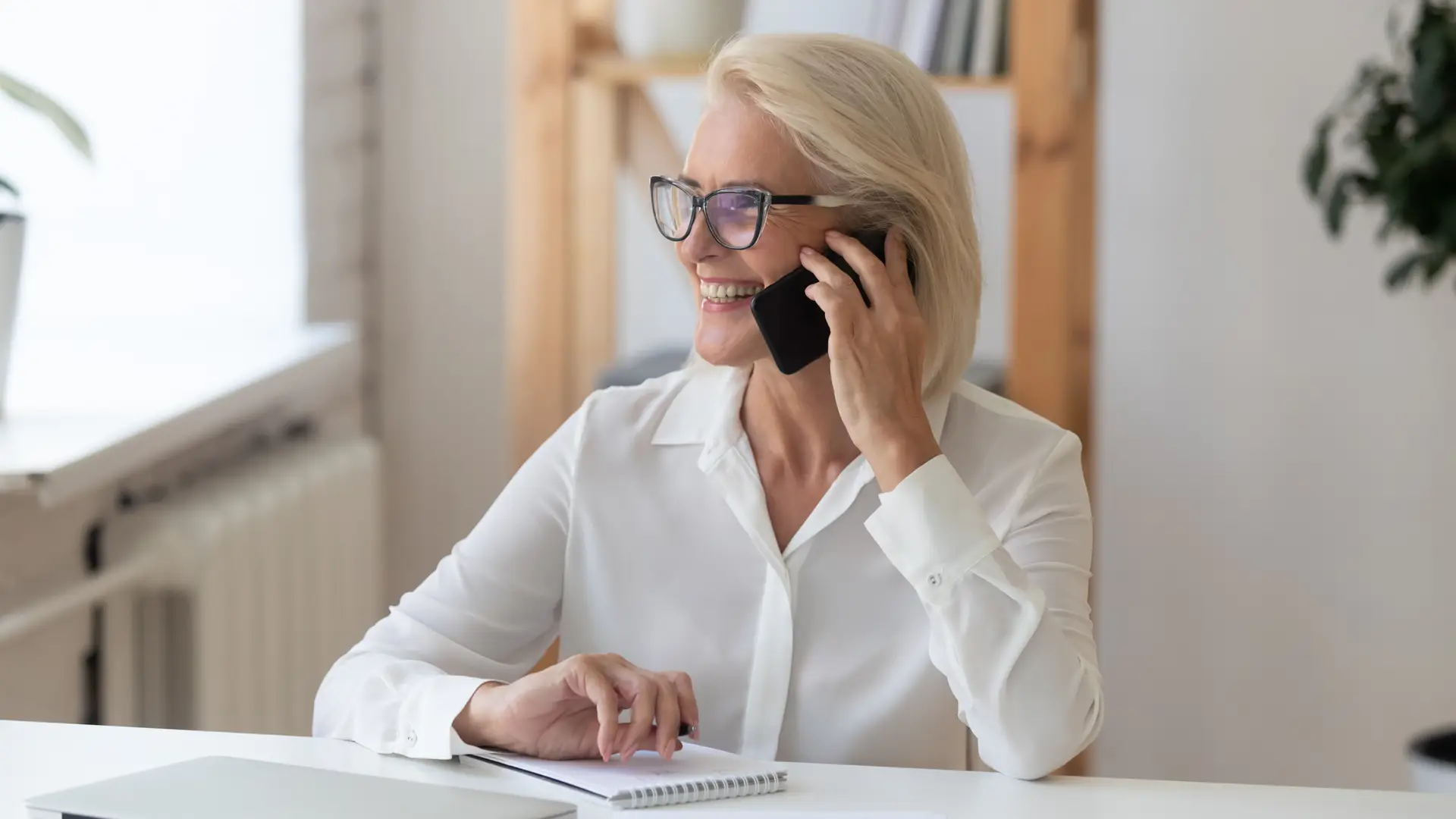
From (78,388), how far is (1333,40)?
2182mm

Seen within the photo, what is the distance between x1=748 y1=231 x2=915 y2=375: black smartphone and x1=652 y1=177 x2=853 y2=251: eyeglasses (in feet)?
0.17

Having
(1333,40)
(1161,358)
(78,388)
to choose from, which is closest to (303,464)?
(78,388)

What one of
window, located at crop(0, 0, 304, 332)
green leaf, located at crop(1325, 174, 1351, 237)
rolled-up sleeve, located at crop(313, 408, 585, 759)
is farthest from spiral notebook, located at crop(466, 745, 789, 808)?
green leaf, located at crop(1325, 174, 1351, 237)

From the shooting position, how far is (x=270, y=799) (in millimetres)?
1054

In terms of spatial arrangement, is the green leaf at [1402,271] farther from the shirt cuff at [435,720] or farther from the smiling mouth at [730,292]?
the shirt cuff at [435,720]

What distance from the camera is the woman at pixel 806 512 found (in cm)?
129

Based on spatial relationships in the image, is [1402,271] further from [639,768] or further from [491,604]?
[639,768]

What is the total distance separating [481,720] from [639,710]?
0.48ft

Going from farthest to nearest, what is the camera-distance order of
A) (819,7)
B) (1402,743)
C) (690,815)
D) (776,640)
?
(1402,743) < (819,7) < (776,640) < (690,815)

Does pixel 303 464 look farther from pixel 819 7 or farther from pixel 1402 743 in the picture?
pixel 1402 743

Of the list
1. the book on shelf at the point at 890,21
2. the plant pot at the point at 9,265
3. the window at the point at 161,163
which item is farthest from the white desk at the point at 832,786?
the book on shelf at the point at 890,21

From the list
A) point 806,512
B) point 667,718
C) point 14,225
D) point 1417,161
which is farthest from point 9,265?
point 1417,161

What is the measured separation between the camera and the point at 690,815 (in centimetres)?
109

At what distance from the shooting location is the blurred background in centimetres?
237
